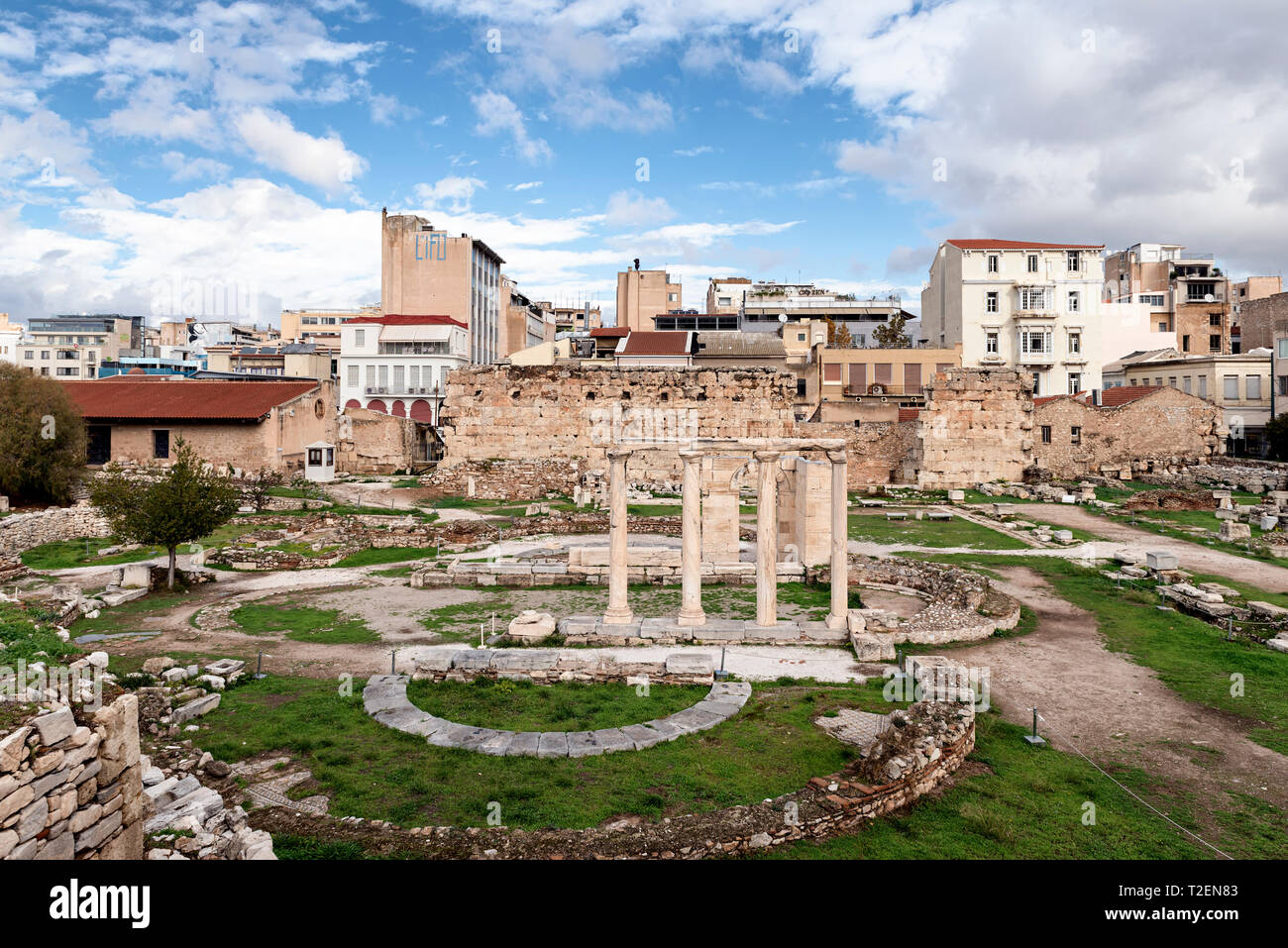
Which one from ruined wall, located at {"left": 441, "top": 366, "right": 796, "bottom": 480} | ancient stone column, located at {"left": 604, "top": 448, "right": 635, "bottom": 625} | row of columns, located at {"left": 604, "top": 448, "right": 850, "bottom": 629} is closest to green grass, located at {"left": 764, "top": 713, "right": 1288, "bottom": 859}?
row of columns, located at {"left": 604, "top": 448, "right": 850, "bottom": 629}

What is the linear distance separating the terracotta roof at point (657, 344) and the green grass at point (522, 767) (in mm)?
37270

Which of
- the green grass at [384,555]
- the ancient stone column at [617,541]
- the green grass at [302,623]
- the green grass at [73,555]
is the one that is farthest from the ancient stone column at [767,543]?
the green grass at [73,555]

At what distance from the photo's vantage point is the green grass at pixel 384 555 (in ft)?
70.4

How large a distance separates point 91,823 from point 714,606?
39.5 ft

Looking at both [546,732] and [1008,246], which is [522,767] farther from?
[1008,246]

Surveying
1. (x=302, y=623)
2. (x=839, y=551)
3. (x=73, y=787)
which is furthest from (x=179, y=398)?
(x=73, y=787)

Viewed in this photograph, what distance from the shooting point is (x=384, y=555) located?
73.9 ft

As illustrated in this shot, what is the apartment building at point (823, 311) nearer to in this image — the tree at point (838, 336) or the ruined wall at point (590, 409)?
the tree at point (838, 336)

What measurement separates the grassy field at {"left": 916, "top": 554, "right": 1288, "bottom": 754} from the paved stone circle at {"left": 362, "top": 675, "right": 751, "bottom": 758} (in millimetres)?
6825

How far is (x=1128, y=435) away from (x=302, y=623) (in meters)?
42.6

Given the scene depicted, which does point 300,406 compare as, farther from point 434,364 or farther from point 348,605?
point 348,605

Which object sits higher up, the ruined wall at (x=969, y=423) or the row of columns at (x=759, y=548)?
the ruined wall at (x=969, y=423)

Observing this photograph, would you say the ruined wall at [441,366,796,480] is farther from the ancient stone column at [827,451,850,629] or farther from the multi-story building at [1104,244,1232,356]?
the multi-story building at [1104,244,1232,356]
